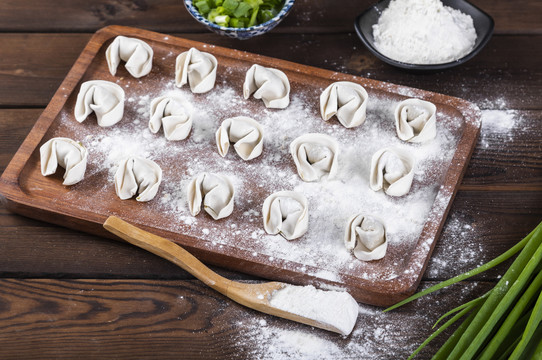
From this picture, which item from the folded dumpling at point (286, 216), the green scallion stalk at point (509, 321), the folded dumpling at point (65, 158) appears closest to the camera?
the green scallion stalk at point (509, 321)

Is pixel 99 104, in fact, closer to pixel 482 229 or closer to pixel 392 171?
pixel 392 171

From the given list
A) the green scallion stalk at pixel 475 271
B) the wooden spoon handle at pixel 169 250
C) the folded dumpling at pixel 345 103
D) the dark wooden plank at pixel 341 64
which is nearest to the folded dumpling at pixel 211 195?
the wooden spoon handle at pixel 169 250

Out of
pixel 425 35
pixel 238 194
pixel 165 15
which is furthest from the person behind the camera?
pixel 165 15

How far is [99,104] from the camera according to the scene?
1.97 m

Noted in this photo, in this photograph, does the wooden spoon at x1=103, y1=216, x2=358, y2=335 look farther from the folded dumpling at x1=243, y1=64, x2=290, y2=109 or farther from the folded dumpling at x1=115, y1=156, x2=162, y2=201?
the folded dumpling at x1=243, y1=64, x2=290, y2=109

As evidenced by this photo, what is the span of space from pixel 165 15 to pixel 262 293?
1150 mm

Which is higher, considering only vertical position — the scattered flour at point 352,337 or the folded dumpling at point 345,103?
the folded dumpling at point 345,103

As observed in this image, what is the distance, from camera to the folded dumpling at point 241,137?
74.7 inches

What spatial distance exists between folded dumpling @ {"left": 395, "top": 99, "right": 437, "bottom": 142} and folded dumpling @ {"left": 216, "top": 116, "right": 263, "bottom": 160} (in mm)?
394

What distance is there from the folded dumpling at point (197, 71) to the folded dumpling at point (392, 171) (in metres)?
0.56

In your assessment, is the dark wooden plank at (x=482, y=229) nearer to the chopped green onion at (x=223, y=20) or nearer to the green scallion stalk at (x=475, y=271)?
the green scallion stalk at (x=475, y=271)

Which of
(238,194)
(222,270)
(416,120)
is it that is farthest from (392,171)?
(222,270)

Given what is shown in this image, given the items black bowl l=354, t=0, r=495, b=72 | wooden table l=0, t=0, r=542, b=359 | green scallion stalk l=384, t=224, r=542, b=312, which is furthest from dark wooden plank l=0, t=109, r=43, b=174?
green scallion stalk l=384, t=224, r=542, b=312

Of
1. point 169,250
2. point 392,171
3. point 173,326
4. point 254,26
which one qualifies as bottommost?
point 173,326
